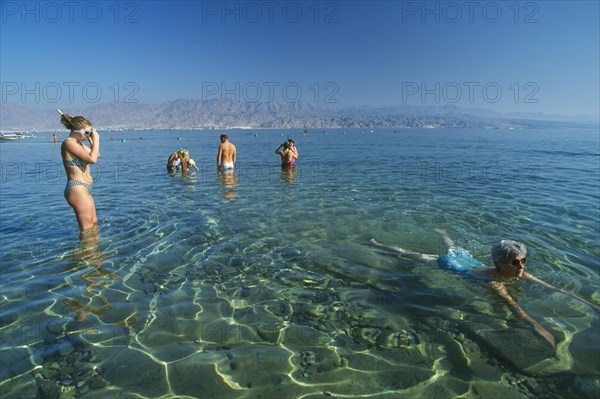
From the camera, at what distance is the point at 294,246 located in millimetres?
6969

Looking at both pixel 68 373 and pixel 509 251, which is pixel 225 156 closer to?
pixel 68 373

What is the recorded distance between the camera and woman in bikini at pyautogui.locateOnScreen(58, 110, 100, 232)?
250 inches

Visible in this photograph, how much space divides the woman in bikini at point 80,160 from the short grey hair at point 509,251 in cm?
717

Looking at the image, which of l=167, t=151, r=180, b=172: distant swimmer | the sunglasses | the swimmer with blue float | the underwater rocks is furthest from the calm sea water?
l=167, t=151, r=180, b=172: distant swimmer

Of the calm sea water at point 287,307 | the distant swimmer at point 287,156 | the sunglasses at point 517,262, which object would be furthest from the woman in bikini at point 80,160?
the distant swimmer at point 287,156

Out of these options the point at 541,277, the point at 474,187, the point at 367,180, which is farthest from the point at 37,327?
the point at 474,187

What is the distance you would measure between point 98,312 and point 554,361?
18.6 ft

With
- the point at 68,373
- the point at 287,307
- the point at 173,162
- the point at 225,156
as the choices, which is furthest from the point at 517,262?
the point at 173,162

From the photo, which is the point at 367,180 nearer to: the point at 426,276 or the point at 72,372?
the point at 426,276

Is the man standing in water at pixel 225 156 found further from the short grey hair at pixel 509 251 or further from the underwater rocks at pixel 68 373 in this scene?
the short grey hair at pixel 509 251

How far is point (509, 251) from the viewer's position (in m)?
4.69

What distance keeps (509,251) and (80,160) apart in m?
8.03

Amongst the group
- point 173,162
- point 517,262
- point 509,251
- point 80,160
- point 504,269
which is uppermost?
point 173,162

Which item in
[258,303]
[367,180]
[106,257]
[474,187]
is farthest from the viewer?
[367,180]
